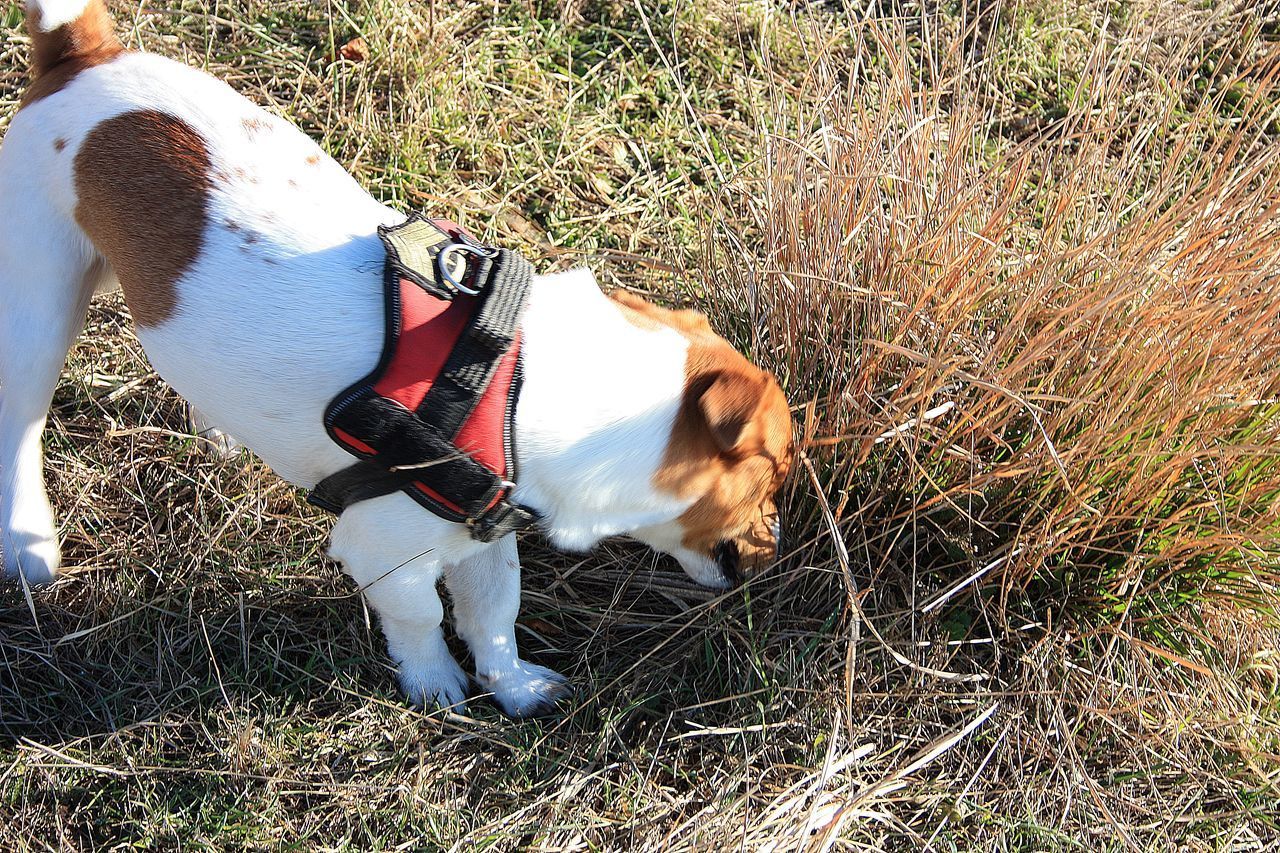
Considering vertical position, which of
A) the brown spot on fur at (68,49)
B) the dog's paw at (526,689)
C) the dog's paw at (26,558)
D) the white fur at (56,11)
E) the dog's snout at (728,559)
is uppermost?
the white fur at (56,11)

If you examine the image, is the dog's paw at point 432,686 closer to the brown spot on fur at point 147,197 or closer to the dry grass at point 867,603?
the dry grass at point 867,603

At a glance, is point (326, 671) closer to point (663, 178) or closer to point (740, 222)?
point (740, 222)

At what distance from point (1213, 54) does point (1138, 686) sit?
2.97 metres

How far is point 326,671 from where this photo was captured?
2.70 meters

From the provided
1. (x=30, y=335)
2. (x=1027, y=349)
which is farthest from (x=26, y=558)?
(x=1027, y=349)

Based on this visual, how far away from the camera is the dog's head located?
82.7 inches

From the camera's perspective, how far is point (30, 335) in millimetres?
2432

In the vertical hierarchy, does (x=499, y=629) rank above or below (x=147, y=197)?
below

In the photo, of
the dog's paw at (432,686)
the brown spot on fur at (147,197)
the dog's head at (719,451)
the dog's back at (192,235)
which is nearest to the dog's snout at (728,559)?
the dog's head at (719,451)

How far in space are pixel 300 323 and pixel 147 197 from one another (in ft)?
1.56

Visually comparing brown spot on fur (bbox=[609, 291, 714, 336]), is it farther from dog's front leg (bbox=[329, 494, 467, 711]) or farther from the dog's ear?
dog's front leg (bbox=[329, 494, 467, 711])

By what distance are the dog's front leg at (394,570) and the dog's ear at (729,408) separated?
66 centimetres

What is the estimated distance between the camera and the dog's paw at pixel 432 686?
265 centimetres

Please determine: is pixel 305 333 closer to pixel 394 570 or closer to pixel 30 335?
pixel 394 570
